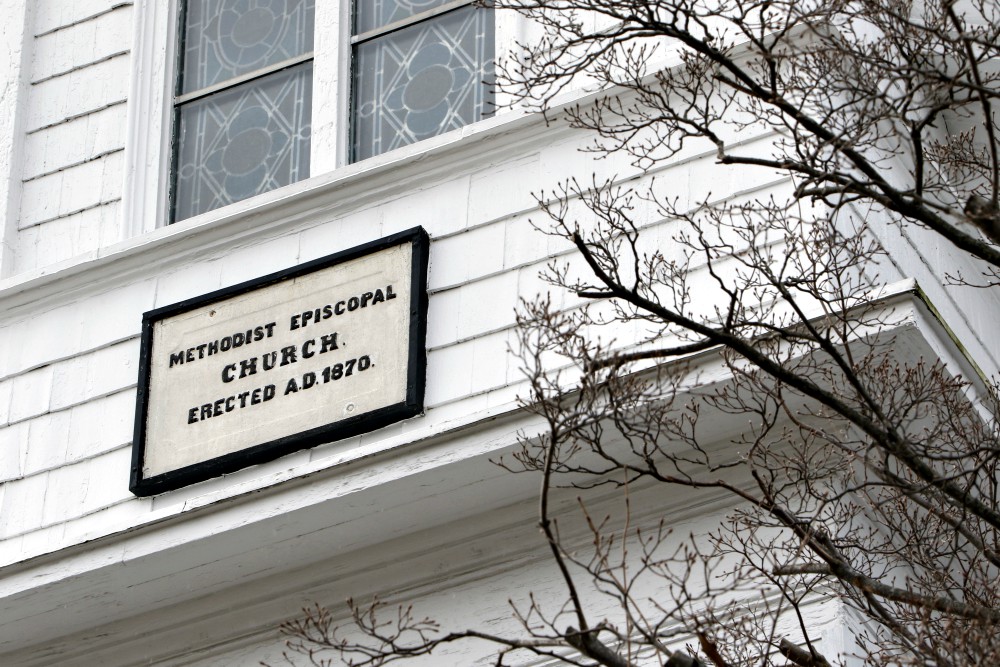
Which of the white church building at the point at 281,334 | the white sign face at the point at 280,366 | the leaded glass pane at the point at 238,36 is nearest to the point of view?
the white church building at the point at 281,334

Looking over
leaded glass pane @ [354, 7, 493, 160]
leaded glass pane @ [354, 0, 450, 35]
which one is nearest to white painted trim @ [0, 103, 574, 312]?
leaded glass pane @ [354, 7, 493, 160]

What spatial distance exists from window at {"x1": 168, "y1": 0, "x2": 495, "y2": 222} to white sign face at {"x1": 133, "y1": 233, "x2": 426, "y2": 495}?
826 mm

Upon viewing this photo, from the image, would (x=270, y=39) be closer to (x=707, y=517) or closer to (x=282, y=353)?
(x=282, y=353)

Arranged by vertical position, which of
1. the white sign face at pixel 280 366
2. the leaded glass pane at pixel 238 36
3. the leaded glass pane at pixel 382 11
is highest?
the leaded glass pane at pixel 238 36

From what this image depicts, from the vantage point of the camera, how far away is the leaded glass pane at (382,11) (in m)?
10.6

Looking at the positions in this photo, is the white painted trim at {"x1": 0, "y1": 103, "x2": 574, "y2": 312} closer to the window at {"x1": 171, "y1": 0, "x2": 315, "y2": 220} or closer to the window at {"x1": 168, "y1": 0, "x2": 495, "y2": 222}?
the window at {"x1": 168, "y1": 0, "x2": 495, "y2": 222}

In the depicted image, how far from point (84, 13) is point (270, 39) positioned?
50.4 inches

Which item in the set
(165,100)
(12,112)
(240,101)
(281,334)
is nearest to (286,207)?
(281,334)

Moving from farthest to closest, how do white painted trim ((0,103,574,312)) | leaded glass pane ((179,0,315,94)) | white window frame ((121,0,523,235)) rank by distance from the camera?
leaded glass pane ((179,0,315,94)) → white window frame ((121,0,523,235)) → white painted trim ((0,103,574,312))

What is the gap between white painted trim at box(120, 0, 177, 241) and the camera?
10695 mm

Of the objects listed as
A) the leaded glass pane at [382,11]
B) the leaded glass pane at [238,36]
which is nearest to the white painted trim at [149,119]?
the leaded glass pane at [238,36]

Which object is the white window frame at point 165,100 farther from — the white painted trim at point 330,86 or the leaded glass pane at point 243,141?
the leaded glass pane at point 243,141

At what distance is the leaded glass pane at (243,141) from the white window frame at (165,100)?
112 mm

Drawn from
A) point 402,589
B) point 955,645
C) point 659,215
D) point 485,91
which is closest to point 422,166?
point 485,91
